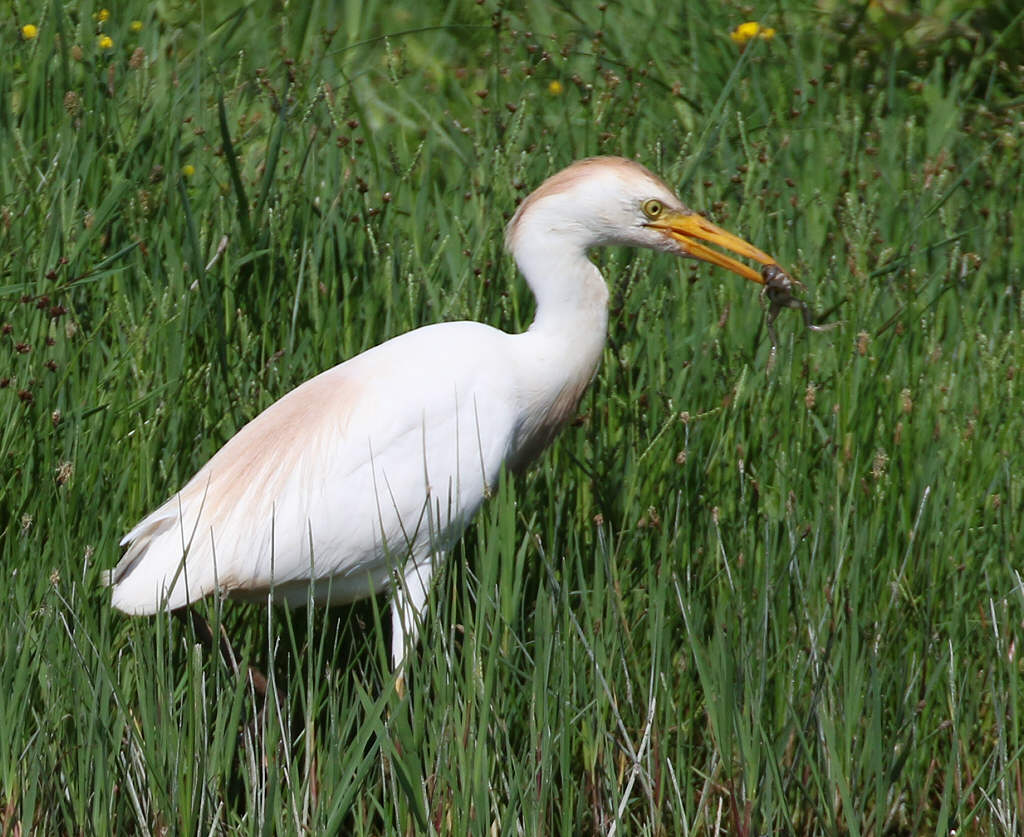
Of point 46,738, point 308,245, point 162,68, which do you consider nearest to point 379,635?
point 46,738

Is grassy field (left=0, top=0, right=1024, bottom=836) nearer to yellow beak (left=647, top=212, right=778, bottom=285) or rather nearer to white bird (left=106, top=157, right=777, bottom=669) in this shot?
white bird (left=106, top=157, right=777, bottom=669)

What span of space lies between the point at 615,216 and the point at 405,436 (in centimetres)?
55

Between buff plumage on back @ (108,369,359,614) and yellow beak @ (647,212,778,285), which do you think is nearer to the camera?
buff plumage on back @ (108,369,359,614)

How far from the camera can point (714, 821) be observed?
8.24 feet

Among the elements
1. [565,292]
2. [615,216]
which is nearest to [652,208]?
[615,216]

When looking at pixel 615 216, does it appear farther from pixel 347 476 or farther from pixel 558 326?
pixel 347 476

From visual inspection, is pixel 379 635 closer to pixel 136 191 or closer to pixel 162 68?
pixel 136 191

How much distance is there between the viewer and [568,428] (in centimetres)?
322

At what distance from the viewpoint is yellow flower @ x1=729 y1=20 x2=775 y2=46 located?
179 inches

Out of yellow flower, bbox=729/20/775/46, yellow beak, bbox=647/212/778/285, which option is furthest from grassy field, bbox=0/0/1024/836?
yellow beak, bbox=647/212/778/285

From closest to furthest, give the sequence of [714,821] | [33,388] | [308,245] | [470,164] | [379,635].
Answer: [379,635], [714,821], [33,388], [308,245], [470,164]

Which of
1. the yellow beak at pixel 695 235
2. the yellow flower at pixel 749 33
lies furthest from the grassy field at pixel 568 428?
the yellow beak at pixel 695 235

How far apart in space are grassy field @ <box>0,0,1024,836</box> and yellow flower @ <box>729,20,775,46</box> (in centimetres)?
10

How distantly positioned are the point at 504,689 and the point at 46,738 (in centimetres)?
68
